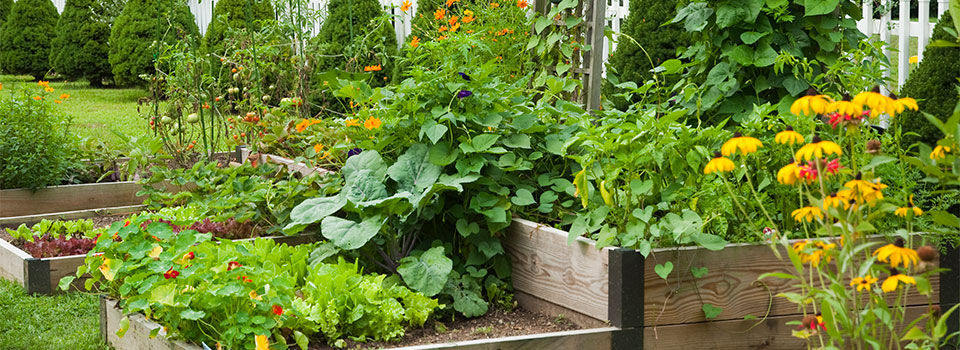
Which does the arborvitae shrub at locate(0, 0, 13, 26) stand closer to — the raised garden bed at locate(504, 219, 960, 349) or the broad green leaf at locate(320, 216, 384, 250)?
the broad green leaf at locate(320, 216, 384, 250)

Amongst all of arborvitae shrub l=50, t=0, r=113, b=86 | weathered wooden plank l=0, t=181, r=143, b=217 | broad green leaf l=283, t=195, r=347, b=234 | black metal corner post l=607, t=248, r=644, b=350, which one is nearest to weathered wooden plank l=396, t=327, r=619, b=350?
black metal corner post l=607, t=248, r=644, b=350

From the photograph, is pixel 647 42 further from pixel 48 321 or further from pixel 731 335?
pixel 48 321

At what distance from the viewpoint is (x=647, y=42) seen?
5.98 metres

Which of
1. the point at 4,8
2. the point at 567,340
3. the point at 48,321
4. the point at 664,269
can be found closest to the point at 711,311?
the point at 664,269

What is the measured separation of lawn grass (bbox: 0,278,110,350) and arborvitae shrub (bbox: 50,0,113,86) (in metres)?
10.7

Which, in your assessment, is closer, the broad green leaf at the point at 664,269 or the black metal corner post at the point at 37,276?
the broad green leaf at the point at 664,269

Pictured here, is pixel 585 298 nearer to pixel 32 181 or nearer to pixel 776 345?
pixel 776 345

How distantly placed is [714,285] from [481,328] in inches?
28.8

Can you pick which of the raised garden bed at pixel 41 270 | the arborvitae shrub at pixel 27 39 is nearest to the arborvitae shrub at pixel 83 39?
the arborvitae shrub at pixel 27 39

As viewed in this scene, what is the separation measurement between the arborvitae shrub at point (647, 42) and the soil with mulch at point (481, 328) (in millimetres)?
2775

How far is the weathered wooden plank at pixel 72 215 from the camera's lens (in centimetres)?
470

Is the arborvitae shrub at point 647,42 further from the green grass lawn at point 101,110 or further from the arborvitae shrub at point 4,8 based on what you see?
the arborvitae shrub at point 4,8

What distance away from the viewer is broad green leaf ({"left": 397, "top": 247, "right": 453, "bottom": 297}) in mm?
3127

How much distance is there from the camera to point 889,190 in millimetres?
3074
